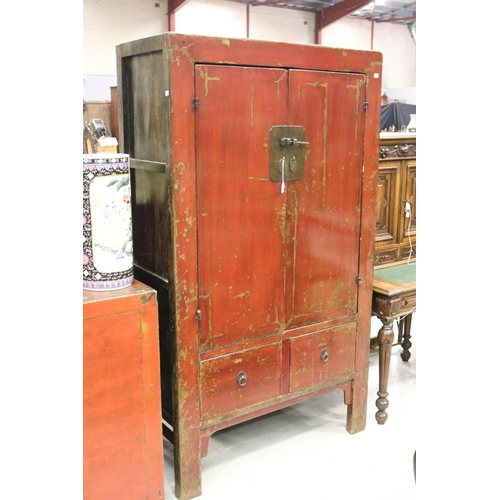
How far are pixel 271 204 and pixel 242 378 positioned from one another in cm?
73

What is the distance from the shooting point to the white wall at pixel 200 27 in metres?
9.40

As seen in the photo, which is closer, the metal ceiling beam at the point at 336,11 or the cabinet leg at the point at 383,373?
the cabinet leg at the point at 383,373

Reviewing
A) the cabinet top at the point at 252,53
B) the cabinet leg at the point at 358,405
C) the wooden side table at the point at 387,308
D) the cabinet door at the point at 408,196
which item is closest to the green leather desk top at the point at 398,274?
the wooden side table at the point at 387,308

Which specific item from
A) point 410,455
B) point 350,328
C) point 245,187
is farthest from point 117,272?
point 410,455

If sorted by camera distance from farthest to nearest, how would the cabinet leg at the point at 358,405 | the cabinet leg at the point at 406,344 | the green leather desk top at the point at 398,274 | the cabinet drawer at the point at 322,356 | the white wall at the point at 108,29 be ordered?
the white wall at the point at 108,29 → the cabinet leg at the point at 406,344 → the green leather desk top at the point at 398,274 → the cabinet leg at the point at 358,405 → the cabinet drawer at the point at 322,356

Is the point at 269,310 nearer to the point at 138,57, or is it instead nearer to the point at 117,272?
the point at 117,272

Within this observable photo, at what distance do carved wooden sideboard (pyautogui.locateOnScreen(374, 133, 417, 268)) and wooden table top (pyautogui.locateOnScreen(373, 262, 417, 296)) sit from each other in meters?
0.09

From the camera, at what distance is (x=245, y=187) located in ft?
7.18

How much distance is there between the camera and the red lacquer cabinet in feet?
6.70

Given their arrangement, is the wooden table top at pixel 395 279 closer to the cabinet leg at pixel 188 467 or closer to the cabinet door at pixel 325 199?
the cabinet door at pixel 325 199

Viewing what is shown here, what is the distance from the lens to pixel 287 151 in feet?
7.39

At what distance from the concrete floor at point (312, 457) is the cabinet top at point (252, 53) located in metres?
1.70
